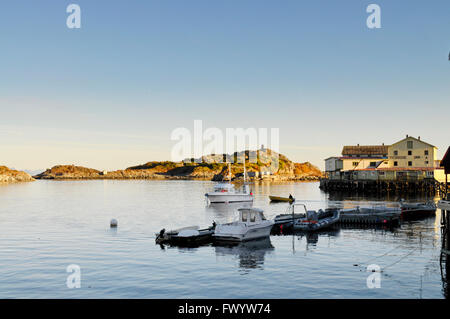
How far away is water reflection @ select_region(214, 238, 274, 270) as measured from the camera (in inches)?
1271

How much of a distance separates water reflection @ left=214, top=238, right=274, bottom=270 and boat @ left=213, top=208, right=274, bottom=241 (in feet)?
1.95

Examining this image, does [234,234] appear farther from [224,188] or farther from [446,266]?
[224,188]

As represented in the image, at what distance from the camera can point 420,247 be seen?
37844 millimetres

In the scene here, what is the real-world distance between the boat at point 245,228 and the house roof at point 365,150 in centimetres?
9480

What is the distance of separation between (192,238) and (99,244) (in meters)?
9.02

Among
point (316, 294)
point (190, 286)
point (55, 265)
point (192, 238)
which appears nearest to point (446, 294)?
point (316, 294)

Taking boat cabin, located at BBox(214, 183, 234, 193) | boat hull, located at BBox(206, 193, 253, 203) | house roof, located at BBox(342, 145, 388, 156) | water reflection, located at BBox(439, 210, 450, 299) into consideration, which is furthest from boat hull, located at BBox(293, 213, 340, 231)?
house roof, located at BBox(342, 145, 388, 156)

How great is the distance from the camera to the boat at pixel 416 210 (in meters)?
59.9

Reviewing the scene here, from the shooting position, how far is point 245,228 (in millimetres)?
40594

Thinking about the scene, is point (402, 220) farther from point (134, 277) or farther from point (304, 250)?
point (134, 277)

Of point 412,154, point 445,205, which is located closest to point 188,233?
point 445,205

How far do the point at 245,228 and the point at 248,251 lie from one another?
376 centimetres

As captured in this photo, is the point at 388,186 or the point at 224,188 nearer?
the point at 224,188

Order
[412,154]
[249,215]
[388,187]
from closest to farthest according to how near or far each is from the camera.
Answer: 1. [249,215]
2. [412,154]
3. [388,187]
